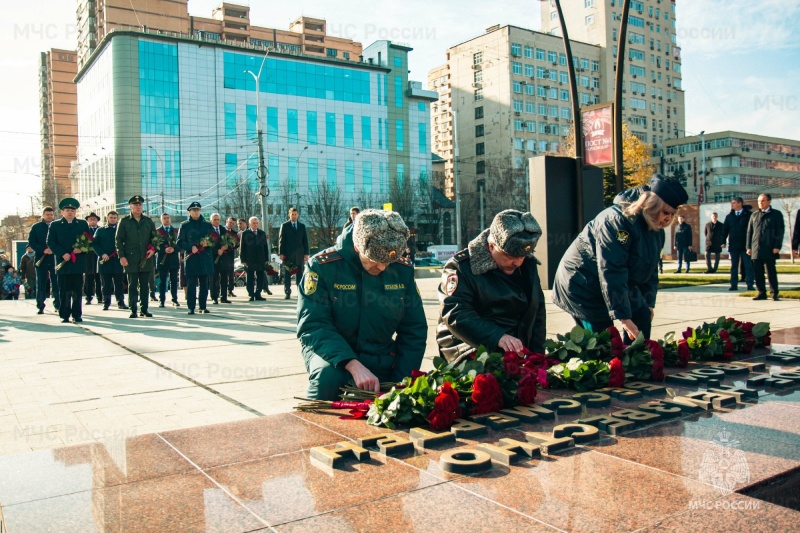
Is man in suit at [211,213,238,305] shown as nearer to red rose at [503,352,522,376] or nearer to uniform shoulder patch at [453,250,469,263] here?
uniform shoulder patch at [453,250,469,263]

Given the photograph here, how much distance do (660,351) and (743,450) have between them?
1492 mm

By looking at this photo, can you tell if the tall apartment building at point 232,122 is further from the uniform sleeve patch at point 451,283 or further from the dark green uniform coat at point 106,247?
the uniform sleeve patch at point 451,283

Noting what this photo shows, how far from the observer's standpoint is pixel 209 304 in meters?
16.7

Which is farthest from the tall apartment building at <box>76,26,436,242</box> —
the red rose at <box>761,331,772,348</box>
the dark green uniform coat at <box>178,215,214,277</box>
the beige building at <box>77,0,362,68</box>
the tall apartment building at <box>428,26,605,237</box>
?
the red rose at <box>761,331,772,348</box>

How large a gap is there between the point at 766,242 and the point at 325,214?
186 feet

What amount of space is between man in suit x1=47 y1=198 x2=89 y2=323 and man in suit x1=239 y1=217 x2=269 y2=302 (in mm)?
4323

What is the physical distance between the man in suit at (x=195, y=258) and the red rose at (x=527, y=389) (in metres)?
10.5

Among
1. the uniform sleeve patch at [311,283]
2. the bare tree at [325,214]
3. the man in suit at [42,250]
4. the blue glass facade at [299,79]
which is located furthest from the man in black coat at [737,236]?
the blue glass facade at [299,79]

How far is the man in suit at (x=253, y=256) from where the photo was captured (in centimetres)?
1688

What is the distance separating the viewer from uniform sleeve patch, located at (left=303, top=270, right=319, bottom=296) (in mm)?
4457

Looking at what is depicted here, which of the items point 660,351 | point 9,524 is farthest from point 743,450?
point 9,524

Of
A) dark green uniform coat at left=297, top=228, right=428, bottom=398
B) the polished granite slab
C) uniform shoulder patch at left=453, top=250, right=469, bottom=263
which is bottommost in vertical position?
the polished granite slab

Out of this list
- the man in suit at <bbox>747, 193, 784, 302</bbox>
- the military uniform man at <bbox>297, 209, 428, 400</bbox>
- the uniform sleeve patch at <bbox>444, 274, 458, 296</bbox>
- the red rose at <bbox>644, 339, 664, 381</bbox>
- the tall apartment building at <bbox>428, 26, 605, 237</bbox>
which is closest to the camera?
the military uniform man at <bbox>297, 209, 428, 400</bbox>

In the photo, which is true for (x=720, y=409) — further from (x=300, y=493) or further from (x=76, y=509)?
(x=76, y=509)
